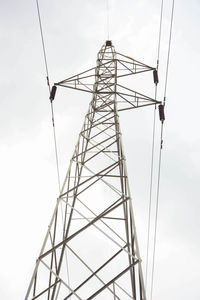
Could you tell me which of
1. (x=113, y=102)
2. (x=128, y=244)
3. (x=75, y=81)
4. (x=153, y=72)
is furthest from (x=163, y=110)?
(x=128, y=244)

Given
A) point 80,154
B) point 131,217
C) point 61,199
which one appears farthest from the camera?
point 80,154

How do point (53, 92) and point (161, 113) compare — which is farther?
point (53, 92)

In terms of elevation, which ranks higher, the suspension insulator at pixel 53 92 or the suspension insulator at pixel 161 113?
the suspension insulator at pixel 53 92

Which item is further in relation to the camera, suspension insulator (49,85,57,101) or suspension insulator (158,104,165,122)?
suspension insulator (49,85,57,101)

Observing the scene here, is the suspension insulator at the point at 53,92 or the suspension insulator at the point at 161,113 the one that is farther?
the suspension insulator at the point at 53,92

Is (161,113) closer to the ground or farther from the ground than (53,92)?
closer to the ground

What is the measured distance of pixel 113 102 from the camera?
960 cm

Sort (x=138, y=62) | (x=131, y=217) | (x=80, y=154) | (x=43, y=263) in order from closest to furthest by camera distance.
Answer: (x=43, y=263) → (x=131, y=217) → (x=80, y=154) → (x=138, y=62)

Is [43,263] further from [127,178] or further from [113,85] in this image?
[113,85]

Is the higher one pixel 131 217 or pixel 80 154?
pixel 80 154

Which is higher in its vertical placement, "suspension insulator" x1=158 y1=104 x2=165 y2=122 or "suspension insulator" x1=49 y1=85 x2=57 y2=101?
"suspension insulator" x1=49 y1=85 x2=57 y2=101

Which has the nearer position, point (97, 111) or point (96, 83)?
point (97, 111)

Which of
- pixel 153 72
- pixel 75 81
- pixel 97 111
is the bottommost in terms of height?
pixel 97 111

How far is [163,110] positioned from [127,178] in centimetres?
402
